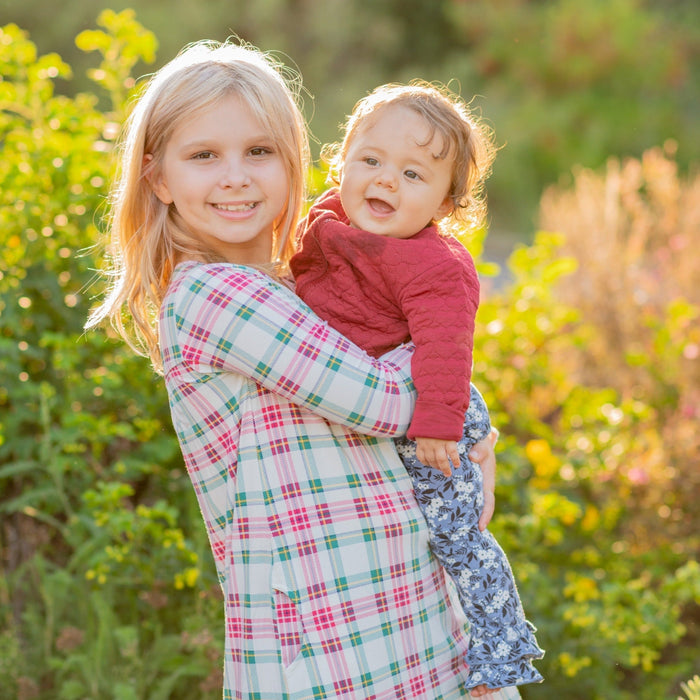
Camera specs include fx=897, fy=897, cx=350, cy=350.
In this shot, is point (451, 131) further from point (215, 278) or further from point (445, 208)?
point (215, 278)

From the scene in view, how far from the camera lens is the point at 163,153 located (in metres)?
1.65

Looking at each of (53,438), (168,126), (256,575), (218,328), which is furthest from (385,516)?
(53,438)

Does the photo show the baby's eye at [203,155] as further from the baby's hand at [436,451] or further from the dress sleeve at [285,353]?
the baby's hand at [436,451]

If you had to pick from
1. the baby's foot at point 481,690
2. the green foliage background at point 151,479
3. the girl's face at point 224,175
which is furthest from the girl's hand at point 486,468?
the green foliage background at point 151,479

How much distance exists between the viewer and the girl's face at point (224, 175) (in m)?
1.59

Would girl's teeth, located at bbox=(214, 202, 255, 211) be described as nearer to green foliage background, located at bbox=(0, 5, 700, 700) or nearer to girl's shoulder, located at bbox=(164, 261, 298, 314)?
girl's shoulder, located at bbox=(164, 261, 298, 314)

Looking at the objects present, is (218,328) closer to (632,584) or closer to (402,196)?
(402,196)

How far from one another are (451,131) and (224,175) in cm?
41

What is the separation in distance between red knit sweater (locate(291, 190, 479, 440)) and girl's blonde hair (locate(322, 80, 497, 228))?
0.32 ft

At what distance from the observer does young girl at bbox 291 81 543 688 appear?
60.9 inches

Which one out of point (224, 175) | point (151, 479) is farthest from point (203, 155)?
point (151, 479)

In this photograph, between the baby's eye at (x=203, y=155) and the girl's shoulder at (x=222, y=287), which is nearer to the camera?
the girl's shoulder at (x=222, y=287)

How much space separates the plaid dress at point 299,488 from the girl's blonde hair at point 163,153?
0.50 feet

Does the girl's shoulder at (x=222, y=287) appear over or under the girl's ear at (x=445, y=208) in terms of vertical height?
under
